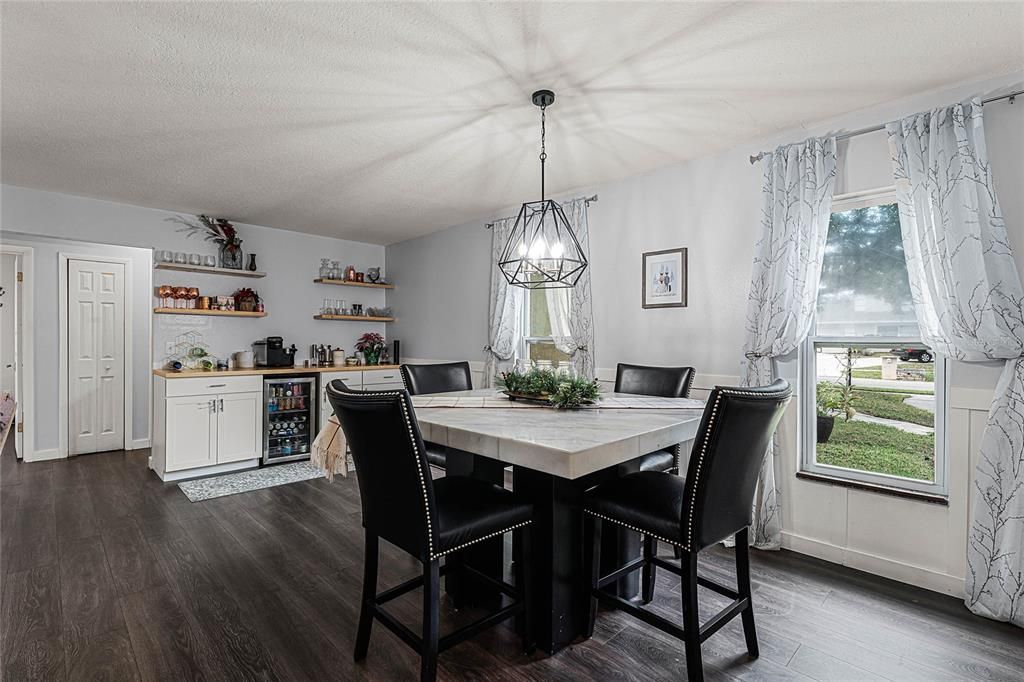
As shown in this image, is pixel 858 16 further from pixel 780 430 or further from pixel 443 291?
pixel 443 291

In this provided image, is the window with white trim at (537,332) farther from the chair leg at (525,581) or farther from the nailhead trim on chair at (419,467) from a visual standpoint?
the nailhead trim on chair at (419,467)

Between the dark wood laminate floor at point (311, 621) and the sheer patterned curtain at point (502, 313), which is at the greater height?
the sheer patterned curtain at point (502, 313)

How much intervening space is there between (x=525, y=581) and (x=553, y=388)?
3.11ft

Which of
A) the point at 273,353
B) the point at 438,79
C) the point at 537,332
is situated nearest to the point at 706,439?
the point at 438,79

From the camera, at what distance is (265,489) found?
3.99m

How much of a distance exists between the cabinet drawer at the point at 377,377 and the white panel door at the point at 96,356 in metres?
2.54

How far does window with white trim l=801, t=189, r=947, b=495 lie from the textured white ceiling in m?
0.70

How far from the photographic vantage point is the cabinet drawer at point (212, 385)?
4.18 m

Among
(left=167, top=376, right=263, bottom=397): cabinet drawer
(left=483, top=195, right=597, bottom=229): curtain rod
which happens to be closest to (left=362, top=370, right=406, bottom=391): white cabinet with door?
(left=167, top=376, right=263, bottom=397): cabinet drawer

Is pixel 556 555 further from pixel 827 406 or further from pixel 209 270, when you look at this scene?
pixel 209 270

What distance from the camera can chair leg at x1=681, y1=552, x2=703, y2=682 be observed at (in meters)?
1.65

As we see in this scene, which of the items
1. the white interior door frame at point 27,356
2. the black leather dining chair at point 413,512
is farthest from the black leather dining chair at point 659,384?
the white interior door frame at point 27,356

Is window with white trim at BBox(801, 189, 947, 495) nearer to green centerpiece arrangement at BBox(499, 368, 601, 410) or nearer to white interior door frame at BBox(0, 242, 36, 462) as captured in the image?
green centerpiece arrangement at BBox(499, 368, 601, 410)

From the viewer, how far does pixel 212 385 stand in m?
4.39
